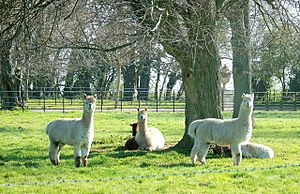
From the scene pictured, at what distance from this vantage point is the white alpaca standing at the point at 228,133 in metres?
10.7

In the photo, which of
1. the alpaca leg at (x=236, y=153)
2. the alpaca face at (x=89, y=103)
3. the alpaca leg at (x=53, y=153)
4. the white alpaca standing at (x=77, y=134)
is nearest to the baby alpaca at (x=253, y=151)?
the alpaca leg at (x=236, y=153)

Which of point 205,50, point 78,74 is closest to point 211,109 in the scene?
point 205,50

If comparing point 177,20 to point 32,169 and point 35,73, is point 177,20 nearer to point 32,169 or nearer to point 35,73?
point 32,169

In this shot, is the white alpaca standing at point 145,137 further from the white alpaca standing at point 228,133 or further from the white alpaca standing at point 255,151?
the white alpaca standing at point 228,133

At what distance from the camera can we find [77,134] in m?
10.5

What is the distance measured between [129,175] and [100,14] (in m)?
3.41

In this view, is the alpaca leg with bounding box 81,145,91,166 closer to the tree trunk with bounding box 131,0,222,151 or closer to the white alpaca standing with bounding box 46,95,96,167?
the white alpaca standing with bounding box 46,95,96,167

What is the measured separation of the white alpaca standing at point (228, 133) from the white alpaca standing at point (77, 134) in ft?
6.85

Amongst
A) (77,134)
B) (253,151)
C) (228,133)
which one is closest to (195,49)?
(228,133)

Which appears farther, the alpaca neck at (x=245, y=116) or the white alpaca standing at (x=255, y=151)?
the white alpaca standing at (x=255, y=151)

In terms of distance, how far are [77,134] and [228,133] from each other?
2881mm

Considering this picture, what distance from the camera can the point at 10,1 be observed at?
28.9 ft

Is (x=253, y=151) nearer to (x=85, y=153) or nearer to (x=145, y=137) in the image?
(x=145, y=137)

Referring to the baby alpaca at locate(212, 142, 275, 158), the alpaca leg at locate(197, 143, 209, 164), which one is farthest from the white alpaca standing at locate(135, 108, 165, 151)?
the alpaca leg at locate(197, 143, 209, 164)
